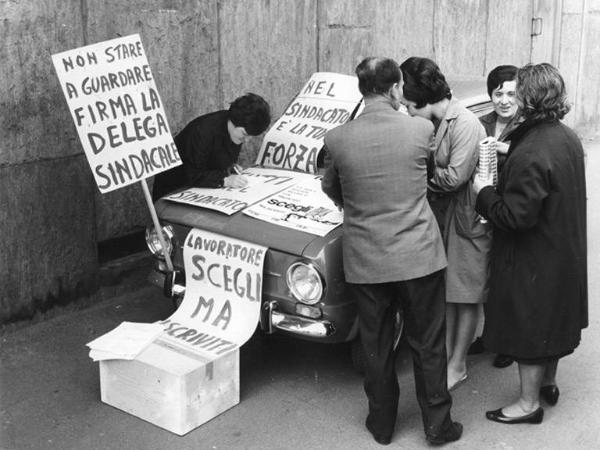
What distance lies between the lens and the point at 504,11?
41.0 feet

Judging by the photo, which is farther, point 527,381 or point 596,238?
point 596,238

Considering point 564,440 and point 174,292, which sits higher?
point 174,292

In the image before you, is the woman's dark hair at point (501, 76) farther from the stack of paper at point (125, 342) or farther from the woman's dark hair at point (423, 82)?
the stack of paper at point (125, 342)

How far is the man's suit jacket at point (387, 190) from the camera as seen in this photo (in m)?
4.08

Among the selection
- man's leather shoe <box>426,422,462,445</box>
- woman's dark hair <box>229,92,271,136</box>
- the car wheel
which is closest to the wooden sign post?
woman's dark hair <box>229,92,271,136</box>

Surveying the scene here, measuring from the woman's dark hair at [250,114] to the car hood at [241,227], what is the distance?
24.9 inches

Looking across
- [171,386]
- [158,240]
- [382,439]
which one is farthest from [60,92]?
[382,439]

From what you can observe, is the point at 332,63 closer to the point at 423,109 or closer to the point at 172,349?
the point at 423,109

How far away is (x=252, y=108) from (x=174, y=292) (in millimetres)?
1241

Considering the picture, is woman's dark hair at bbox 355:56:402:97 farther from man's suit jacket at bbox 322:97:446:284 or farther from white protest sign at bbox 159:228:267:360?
white protest sign at bbox 159:228:267:360

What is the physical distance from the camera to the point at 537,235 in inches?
172

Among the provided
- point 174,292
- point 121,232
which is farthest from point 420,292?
point 121,232

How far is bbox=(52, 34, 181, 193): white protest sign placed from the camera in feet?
17.0

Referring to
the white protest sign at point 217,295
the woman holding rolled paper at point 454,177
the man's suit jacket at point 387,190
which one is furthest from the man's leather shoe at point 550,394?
the white protest sign at point 217,295
